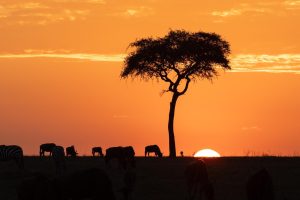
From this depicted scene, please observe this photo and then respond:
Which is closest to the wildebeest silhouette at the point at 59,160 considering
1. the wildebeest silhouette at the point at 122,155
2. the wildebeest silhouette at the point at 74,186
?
the wildebeest silhouette at the point at 122,155

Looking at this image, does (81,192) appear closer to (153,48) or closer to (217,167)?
(217,167)

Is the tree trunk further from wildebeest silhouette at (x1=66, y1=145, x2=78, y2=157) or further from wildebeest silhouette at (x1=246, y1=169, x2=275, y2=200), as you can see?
wildebeest silhouette at (x1=246, y1=169, x2=275, y2=200)

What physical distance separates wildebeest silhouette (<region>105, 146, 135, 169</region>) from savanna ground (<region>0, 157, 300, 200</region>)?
0.50m

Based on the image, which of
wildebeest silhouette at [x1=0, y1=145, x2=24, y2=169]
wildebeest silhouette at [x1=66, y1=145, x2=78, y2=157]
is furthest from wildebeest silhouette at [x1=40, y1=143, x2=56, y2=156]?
wildebeest silhouette at [x1=0, y1=145, x2=24, y2=169]

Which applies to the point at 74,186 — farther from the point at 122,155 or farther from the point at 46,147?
the point at 46,147

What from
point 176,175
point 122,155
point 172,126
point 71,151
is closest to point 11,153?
point 122,155

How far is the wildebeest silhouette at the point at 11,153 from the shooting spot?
161 ft

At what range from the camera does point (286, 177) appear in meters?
42.3

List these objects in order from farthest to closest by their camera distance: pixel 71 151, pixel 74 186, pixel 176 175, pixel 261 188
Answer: pixel 71 151
pixel 176 175
pixel 261 188
pixel 74 186

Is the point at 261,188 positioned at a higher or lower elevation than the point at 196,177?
lower

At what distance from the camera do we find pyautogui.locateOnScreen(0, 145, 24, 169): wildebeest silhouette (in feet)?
161

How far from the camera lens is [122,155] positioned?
49062 mm

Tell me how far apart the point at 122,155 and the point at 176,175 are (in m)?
6.20

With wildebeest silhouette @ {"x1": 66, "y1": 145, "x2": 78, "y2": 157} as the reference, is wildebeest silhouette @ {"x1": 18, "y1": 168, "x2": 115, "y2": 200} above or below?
below
